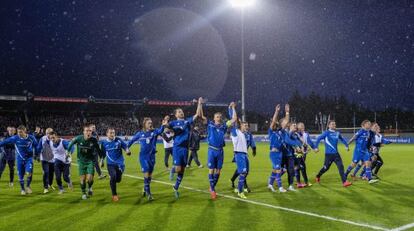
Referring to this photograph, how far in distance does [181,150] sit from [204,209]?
1.78 m

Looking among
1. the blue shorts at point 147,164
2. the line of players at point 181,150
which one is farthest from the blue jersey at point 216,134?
the blue shorts at point 147,164

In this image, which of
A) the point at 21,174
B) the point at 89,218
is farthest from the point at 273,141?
the point at 21,174

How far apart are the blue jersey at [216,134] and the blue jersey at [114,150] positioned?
2.20 m

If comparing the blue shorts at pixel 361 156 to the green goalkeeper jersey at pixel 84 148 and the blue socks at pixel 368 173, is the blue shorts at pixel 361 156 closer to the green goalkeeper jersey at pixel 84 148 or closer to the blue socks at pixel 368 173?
the blue socks at pixel 368 173

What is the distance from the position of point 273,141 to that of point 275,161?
57 centimetres

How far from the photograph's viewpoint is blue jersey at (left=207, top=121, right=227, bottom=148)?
926 centimetres

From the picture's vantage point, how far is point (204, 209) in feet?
25.9

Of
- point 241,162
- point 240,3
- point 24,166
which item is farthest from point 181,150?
point 240,3

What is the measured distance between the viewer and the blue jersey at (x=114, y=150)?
916 centimetres

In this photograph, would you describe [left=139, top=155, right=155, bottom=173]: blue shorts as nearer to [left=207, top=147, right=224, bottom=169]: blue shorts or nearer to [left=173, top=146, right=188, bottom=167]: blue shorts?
[left=173, top=146, right=188, bottom=167]: blue shorts

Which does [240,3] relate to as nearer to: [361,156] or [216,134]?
[361,156]


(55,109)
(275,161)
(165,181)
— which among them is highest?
(55,109)

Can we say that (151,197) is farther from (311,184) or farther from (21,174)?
(311,184)

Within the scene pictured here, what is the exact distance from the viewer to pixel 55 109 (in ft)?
165
